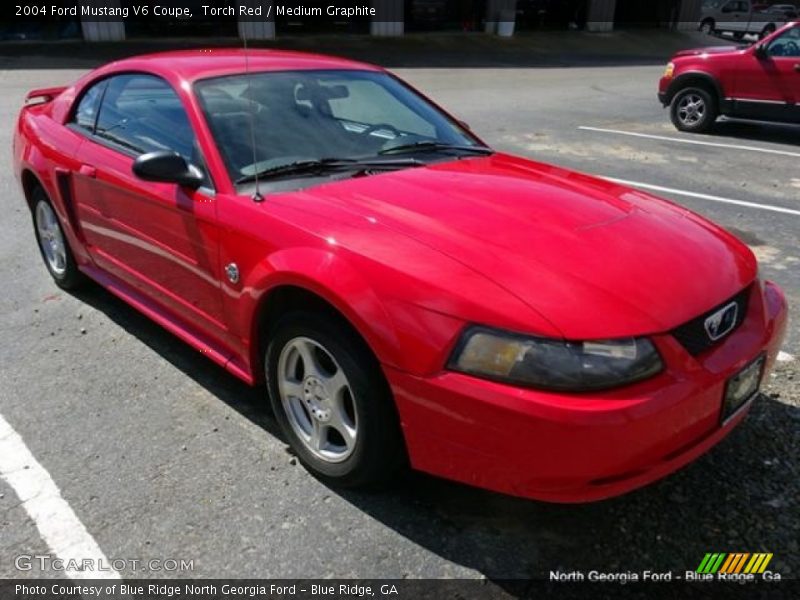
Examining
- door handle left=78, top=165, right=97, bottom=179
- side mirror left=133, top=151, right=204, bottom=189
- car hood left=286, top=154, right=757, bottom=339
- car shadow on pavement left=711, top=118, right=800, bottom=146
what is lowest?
car shadow on pavement left=711, top=118, right=800, bottom=146

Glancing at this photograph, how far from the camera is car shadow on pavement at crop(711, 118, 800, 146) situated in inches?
400

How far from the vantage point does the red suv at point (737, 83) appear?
9570 mm

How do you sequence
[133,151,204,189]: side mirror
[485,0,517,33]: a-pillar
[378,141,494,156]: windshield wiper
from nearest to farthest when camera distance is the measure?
[133,151,204,189]: side mirror < [378,141,494,156]: windshield wiper < [485,0,517,33]: a-pillar

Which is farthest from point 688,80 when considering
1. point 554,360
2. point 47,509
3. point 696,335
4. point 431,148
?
point 47,509

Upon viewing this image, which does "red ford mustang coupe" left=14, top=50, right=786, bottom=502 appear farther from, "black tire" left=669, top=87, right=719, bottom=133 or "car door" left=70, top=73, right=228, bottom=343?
"black tire" left=669, top=87, right=719, bottom=133

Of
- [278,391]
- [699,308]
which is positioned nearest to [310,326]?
[278,391]

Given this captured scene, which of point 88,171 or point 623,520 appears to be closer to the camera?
point 623,520

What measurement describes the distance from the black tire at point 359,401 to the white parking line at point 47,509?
0.85 m

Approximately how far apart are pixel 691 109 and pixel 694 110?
0.18ft

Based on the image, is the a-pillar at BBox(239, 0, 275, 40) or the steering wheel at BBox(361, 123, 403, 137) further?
the a-pillar at BBox(239, 0, 275, 40)

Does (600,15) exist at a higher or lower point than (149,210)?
higher

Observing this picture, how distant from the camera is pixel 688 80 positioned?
1048 centimetres

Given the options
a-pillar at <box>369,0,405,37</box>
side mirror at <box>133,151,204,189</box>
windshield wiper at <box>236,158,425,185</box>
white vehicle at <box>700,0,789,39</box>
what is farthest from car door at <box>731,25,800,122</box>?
white vehicle at <box>700,0,789,39</box>

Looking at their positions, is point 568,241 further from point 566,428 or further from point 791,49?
point 791,49
